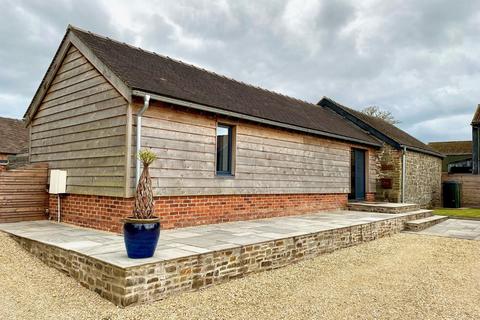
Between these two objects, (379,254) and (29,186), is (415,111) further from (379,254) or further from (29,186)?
(29,186)

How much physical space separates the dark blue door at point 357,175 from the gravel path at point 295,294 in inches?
303

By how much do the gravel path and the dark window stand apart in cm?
326

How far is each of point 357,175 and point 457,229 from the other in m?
4.48

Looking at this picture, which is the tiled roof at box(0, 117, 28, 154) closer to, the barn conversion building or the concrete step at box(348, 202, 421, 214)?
the barn conversion building

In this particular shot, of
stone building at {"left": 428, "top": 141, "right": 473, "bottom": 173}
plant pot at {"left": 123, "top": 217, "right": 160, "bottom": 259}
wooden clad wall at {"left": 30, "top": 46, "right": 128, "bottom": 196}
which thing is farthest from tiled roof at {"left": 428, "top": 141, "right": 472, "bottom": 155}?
plant pot at {"left": 123, "top": 217, "right": 160, "bottom": 259}

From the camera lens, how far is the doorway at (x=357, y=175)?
14664 millimetres

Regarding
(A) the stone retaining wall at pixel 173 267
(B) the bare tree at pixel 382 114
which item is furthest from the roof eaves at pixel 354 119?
(B) the bare tree at pixel 382 114

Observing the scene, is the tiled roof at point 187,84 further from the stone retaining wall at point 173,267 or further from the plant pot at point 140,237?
the stone retaining wall at point 173,267

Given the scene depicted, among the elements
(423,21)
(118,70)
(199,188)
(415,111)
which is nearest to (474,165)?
(415,111)

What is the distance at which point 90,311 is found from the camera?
3.98 metres

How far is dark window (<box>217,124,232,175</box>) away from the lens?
8.62 metres

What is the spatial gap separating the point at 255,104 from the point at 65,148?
17.8 ft

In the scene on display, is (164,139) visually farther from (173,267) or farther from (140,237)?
(173,267)

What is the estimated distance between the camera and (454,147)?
3475cm
